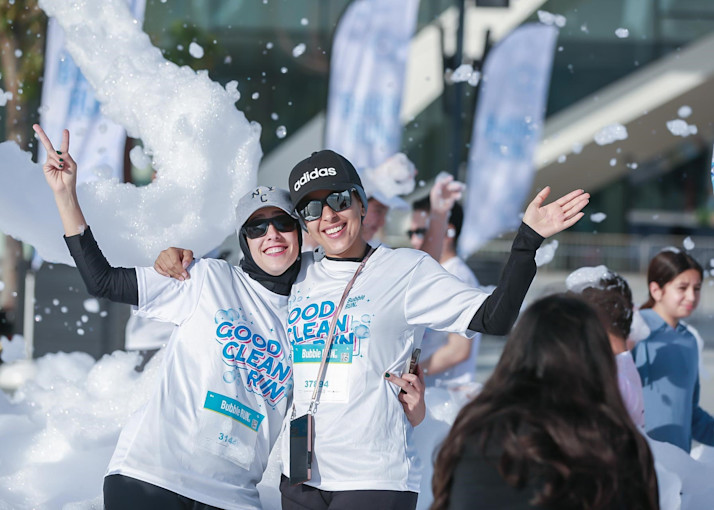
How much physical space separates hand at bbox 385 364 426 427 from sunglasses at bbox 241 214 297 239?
566mm

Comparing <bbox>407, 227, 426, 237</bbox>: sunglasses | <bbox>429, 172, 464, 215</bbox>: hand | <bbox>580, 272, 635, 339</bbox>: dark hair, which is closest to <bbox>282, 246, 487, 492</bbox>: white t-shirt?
<bbox>580, 272, 635, 339</bbox>: dark hair

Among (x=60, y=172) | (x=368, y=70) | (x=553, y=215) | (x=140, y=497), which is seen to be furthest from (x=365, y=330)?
(x=368, y=70)

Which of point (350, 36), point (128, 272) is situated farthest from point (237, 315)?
point (350, 36)

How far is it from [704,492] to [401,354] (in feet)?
7.94

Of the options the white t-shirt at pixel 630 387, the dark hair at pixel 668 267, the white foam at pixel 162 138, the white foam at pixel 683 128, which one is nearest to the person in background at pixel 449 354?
the dark hair at pixel 668 267

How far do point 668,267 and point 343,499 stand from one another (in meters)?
2.51

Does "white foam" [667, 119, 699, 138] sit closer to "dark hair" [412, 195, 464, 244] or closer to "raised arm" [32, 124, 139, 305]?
"dark hair" [412, 195, 464, 244]

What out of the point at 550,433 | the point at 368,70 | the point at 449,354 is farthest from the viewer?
the point at 368,70

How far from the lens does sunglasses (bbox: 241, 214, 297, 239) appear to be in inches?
110

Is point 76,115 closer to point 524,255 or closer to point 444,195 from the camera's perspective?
point 444,195

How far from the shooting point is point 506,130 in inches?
371

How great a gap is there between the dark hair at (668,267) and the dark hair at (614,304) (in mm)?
534

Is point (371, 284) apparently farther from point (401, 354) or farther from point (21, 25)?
point (21, 25)

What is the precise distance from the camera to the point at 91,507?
382 cm
